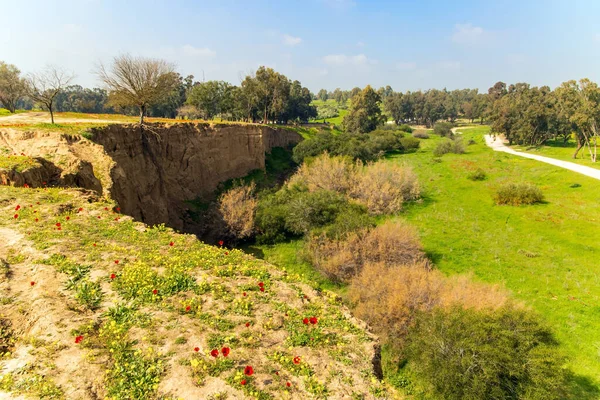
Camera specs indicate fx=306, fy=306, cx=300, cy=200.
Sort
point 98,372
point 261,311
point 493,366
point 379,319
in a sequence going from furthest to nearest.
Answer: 1. point 379,319
2. point 493,366
3. point 261,311
4. point 98,372

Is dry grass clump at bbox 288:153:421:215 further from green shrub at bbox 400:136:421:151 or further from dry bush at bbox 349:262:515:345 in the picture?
green shrub at bbox 400:136:421:151

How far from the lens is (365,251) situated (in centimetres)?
2108

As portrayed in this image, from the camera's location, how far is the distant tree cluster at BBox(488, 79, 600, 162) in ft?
133

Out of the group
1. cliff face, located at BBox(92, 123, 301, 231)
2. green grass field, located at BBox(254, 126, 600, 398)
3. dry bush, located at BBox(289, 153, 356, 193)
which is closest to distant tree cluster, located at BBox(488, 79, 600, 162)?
green grass field, located at BBox(254, 126, 600, 398)

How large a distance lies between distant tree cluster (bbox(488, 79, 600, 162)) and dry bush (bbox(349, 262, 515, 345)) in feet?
135

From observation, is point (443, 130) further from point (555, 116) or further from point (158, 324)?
point (158, 324)

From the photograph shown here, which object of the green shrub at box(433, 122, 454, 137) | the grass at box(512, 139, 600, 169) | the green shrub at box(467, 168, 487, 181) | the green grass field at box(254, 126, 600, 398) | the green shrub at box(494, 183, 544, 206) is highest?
the green shrub at box(433, 122, 454, 137)

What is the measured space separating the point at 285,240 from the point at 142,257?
18718 mm

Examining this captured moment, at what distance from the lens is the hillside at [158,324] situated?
211 inches

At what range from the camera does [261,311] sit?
750cm

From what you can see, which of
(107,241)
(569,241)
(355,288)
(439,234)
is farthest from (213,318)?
(569,241)

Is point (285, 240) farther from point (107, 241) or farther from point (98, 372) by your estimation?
point (98, 372)

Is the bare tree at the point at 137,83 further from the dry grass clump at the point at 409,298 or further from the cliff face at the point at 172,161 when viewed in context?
the dry grass clump at the point at 409,298

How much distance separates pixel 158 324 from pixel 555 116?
77.3 meters
